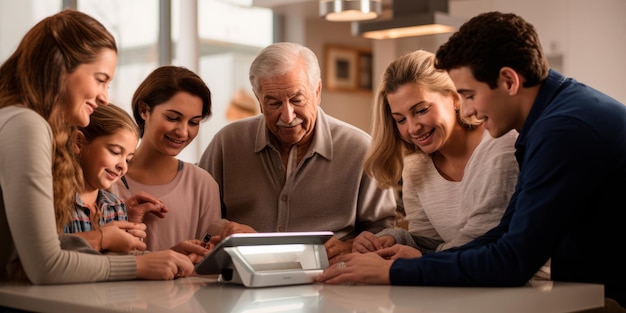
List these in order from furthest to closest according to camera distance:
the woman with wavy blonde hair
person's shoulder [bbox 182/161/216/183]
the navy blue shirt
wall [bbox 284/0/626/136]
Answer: wall [bbox 284/0/626/136] → person's shoulder [bbox 182/161/216/183] → the woman with wavy blonde hair → the navy blue shirt

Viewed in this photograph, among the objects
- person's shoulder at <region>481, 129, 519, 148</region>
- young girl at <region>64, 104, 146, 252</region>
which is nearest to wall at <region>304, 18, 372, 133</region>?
young girl at <region>64, 104, 146, 252</region>

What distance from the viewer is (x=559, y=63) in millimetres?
6527

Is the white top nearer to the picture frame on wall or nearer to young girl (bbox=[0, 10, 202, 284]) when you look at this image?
young girl (bbox=[0, 10, 202, 284])

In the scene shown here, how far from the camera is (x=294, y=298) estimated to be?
5.15 feet

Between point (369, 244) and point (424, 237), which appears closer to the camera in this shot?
point (369, 244)

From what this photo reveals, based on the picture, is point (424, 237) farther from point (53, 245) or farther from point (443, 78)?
point (53, 245)

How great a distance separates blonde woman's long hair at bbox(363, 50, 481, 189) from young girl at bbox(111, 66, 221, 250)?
0.53 meters

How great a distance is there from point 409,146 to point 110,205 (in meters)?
0.91

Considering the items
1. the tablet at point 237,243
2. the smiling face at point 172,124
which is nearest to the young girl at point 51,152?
the tablet at point 237,243

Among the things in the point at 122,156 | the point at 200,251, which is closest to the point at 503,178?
the point at 200,251

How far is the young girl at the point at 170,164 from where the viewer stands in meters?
2.44

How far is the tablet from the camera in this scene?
5.78 feet

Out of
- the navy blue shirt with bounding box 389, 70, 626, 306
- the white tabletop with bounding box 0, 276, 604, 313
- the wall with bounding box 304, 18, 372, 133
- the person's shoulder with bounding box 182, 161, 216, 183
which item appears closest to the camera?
the white tabletop with bounding box 0, 276, 604, 313

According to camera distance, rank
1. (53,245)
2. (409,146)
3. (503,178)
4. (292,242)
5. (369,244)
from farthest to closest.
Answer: (409,146) → (369,244) → (503,178) → (292,242) → (53,245)
